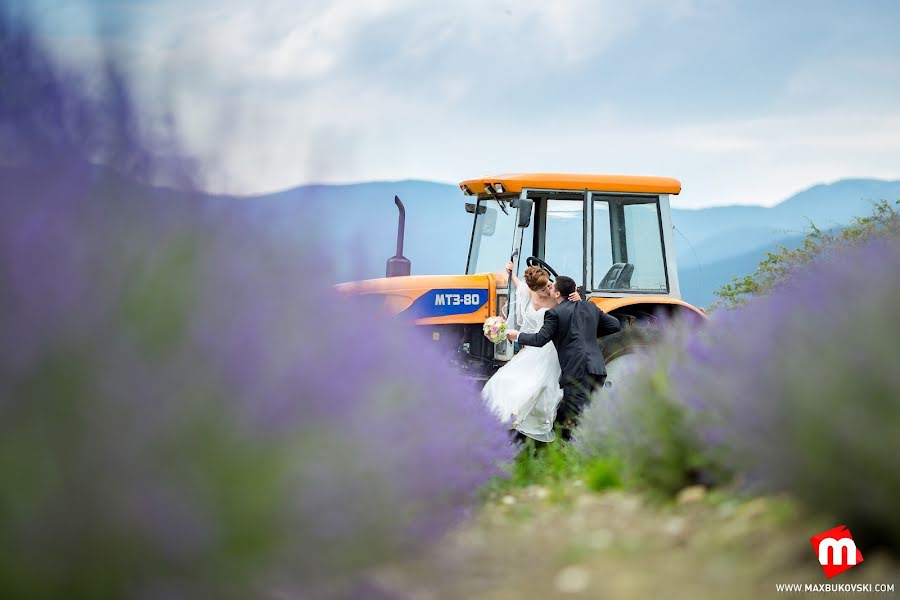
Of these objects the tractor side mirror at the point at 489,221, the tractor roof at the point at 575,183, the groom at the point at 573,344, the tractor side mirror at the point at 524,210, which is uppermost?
the tractor roof at the point at 575,183

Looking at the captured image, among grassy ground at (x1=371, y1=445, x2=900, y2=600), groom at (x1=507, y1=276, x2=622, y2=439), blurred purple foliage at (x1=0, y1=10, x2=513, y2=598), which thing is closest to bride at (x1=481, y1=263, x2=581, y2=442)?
groom at (x1=507, y1=276, x2=622, y2=439)

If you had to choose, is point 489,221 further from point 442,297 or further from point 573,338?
point 573,338

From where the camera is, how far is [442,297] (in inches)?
318

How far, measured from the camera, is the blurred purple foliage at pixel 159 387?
184 cm

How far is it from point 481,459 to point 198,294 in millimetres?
2581

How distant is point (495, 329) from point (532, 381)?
0.55m

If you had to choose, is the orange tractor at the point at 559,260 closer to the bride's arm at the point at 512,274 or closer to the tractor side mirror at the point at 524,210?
the bride's arm at the point at 512,274

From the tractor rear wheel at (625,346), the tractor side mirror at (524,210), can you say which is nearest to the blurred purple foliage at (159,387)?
the tractor side mirror at (524,210)

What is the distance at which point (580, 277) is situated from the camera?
8.17m

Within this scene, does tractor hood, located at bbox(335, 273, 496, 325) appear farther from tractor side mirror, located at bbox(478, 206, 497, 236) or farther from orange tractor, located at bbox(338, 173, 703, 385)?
tractor side mirror, located at bbox(478, 206, 497, 236)

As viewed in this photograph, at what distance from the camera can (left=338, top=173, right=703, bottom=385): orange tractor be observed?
8.02 meters

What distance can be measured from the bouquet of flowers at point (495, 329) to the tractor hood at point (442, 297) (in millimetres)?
670

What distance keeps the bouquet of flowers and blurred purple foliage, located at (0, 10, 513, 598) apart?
15.3 feet

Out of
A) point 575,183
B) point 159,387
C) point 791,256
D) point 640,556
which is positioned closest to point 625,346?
point 575,183
